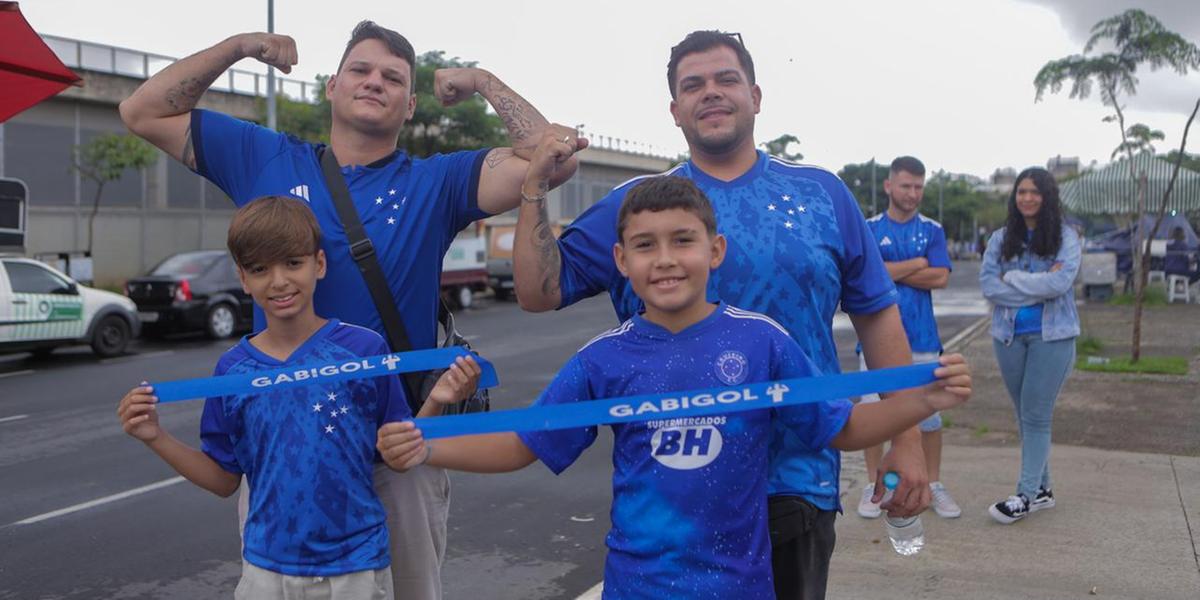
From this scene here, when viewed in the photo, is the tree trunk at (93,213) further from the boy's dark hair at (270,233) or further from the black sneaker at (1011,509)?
the boy's dark hair at (270,233)

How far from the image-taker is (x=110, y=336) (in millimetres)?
16391

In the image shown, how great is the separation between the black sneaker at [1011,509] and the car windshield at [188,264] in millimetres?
16017

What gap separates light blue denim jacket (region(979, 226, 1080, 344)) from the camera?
19.9ft

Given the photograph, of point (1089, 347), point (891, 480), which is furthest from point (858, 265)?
point (1089, 347)

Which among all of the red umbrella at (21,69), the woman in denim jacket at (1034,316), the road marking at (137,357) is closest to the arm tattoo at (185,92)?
the red umbrella at (21,69)

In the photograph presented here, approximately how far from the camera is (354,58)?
3189 millimetres

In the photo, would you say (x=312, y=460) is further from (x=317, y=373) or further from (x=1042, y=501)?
(x=1042, y=501)

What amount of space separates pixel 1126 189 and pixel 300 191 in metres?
24.2

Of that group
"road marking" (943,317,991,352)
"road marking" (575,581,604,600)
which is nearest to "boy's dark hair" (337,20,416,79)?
"road marking" (575,581,604,600)

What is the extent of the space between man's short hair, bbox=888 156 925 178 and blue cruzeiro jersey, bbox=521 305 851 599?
172 inches

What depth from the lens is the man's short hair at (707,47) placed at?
3.06 meters

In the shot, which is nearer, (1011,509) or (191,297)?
(1011,509)

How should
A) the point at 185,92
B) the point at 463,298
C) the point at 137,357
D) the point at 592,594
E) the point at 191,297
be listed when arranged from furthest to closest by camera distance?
the point at 463,298 → the point at 191,297 → the point at 137,357 → the point at 592,594 → the point at 185,92

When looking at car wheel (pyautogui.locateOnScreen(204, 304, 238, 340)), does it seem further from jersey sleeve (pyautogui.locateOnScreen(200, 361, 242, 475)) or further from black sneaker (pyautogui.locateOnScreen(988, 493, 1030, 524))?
jersey sleeve (pyautogui.locateOnScreen(200, 361, 242, 475))
